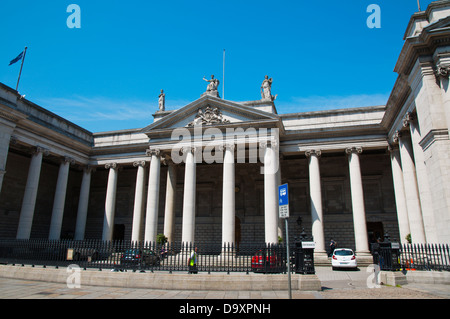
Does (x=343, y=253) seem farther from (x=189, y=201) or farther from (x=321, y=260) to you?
(x=189, y=201)

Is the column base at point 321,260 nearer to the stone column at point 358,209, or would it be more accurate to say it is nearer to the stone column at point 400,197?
the stone column at point 358,209

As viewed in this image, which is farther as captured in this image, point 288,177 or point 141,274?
point 288,177

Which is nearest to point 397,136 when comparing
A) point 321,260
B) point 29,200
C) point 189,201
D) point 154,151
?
point 321,260

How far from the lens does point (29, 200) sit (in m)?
24.5

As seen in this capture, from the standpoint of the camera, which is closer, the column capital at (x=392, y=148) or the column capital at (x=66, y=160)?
the column capital at (x=392, y=148)

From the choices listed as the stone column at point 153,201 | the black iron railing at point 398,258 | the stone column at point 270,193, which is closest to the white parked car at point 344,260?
the stone column at point 270,193

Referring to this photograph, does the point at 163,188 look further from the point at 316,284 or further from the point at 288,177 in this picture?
the point at 316,284

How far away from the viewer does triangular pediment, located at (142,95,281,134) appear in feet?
79.2

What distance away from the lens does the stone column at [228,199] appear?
22.4m

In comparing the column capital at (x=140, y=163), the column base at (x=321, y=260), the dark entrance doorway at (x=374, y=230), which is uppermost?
the column capital at (x=140, y=163)

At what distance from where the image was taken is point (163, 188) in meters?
33.6

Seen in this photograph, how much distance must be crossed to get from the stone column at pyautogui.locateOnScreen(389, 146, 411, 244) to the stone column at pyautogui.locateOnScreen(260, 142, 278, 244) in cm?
870
